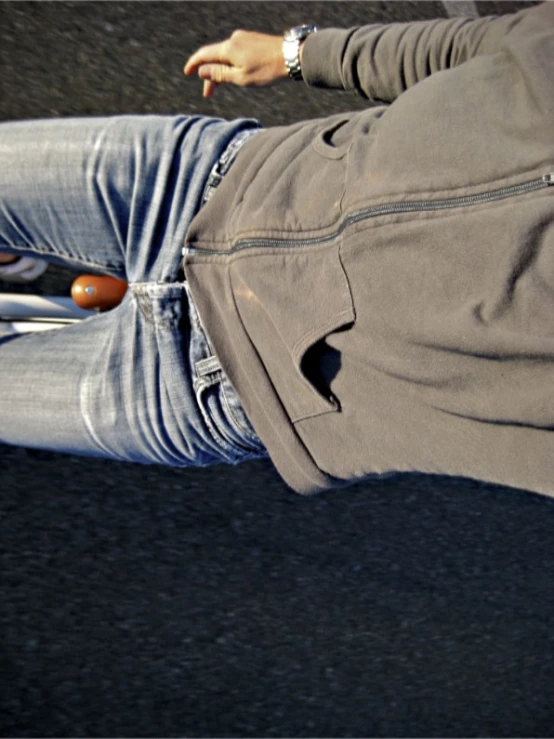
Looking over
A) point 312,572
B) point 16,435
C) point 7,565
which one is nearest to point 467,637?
point 312,572

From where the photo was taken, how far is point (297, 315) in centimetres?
80

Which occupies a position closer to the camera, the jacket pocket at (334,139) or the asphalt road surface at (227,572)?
the jacket pocket at (334,139)

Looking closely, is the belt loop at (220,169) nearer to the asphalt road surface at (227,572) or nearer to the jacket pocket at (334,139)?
the jacket pocket at (334,139)

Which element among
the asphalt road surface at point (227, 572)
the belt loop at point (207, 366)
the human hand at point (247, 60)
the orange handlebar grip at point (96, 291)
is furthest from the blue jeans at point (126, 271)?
the asphalt road surface at point (227, 572)

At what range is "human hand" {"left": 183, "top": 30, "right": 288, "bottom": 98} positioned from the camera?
40.9 inches

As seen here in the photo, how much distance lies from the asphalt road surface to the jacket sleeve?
775 millimetres

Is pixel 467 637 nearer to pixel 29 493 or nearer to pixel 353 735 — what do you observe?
pixel 353 735

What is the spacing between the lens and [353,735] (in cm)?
193

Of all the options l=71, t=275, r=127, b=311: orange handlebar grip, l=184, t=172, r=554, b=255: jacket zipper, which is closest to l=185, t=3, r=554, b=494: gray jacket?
l=184, t=172, r=554, b=255: jacket zipper

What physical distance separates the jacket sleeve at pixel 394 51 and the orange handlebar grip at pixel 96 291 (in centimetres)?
62

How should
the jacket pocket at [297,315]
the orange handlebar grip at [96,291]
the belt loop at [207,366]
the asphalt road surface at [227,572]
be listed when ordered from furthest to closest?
the asphalt road surface at [227,572], the orange handlebar grip at [96,291], the belt loop at [207,366], the jacket pocket at [297,315]

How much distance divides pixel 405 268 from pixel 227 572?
48.0 inches

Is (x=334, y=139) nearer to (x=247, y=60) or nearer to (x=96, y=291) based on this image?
(x=247, y=60)

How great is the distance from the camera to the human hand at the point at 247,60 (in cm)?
A: 104
